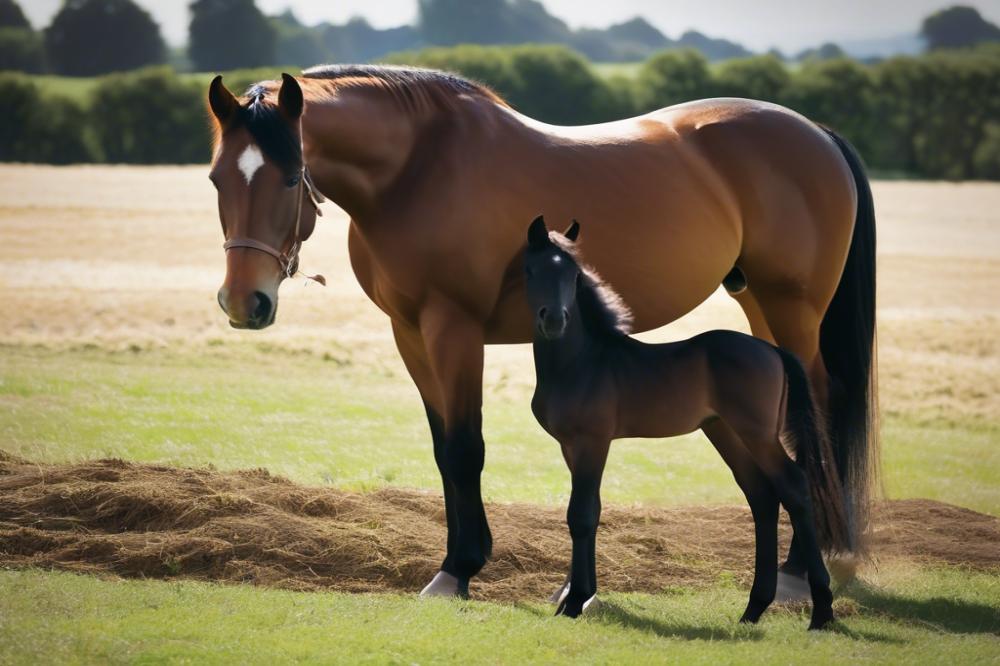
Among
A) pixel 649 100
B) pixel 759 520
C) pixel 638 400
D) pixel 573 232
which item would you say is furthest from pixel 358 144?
pixel 649 100

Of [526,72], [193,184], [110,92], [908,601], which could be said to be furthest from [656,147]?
[526,72]

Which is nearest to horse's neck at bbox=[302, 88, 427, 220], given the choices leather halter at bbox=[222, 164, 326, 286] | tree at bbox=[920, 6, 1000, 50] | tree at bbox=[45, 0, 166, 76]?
leather halter at bbox=[222, 164, 326, 286]

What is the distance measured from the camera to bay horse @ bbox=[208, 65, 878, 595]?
5.21 m

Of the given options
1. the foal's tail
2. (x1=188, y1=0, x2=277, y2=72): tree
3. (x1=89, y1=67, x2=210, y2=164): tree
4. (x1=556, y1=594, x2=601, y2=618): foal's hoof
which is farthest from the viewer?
(x1=188, y1=0, x2=277, y2=72): tree

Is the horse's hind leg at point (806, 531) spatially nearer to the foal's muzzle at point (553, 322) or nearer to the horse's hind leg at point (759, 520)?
the horse's hind leg at point (759, 520)

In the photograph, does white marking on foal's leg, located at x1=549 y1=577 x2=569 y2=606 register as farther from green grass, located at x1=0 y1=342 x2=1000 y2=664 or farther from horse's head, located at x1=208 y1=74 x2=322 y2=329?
horse's head, located at x1=208 y1=74 x2=322 y2=329

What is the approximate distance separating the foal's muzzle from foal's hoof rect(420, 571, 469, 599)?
5.32ft

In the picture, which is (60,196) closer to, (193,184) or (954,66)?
(193,184)

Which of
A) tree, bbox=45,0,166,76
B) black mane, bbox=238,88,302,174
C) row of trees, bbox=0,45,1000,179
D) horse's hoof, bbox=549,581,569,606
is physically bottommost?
horse's hoof, bbox=549,581,569,606

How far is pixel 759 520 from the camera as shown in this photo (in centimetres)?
560

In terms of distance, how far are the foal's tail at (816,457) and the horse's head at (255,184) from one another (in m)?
2.45

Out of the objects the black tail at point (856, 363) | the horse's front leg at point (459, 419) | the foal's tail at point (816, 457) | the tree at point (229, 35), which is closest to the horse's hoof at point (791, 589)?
the foal's tail at point (816, 457)

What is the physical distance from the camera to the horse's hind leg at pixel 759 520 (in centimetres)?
558

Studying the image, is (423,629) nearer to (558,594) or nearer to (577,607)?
(577,607)
